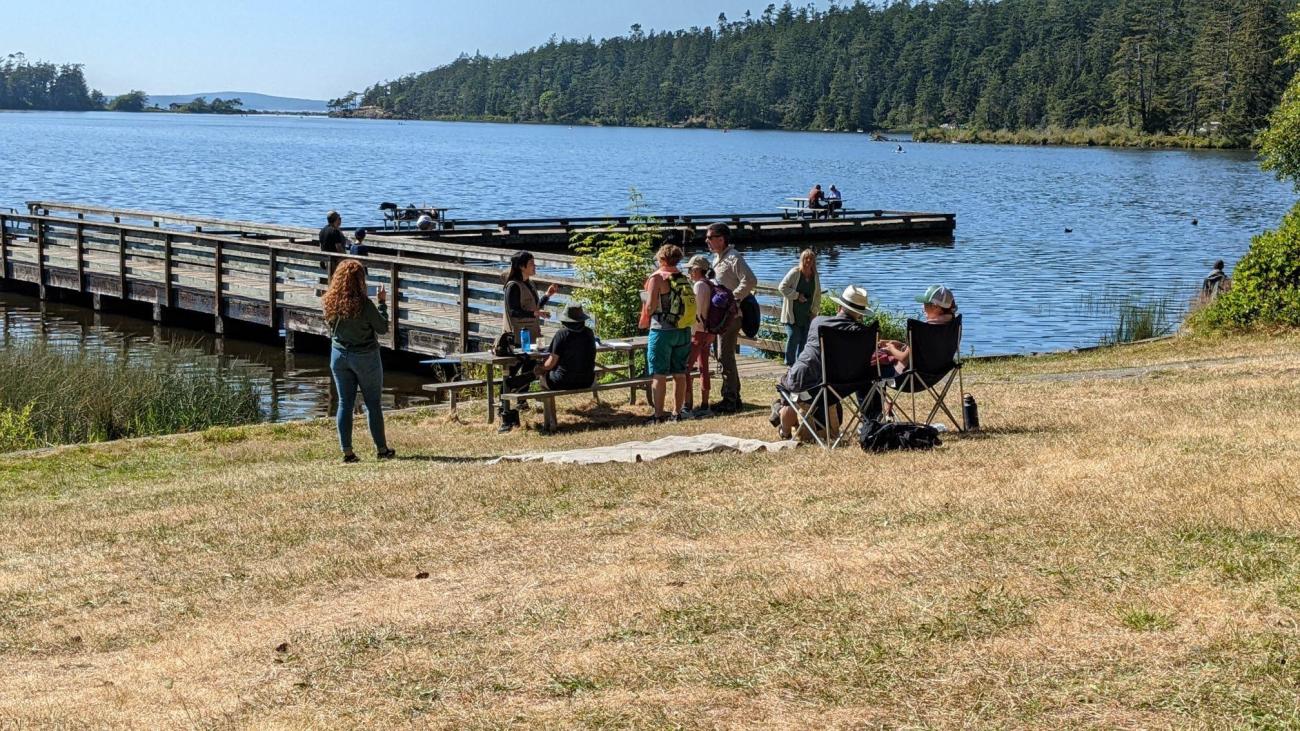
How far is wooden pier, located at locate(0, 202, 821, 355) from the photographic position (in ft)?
67.8

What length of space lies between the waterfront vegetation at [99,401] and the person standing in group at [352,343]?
174 inches

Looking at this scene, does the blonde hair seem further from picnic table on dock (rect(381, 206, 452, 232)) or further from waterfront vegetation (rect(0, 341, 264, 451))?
picnic table on dock (rect(381, 206, 452, 232))

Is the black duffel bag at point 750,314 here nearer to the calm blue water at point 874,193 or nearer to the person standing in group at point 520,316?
the person standing in group at point 520,316

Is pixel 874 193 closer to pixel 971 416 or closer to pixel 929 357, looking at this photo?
pixel 971 416

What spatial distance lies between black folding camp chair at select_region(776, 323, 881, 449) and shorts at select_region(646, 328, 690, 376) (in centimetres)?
238

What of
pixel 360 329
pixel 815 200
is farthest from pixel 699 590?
pixel 815 200

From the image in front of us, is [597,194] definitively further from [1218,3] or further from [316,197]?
[1218,3]

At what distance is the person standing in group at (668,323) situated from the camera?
1312cm

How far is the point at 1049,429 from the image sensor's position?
11.2 m

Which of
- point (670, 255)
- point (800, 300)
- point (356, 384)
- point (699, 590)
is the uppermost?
point (670, 255)

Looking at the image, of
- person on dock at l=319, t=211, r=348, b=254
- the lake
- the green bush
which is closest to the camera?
the green bush

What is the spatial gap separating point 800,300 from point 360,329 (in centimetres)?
445

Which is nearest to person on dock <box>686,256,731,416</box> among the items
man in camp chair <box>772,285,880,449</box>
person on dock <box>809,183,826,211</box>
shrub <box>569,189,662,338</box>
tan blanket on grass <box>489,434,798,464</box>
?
tan blanket on grass <box>489,434,798,464</box>

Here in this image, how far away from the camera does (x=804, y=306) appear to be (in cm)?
1434
